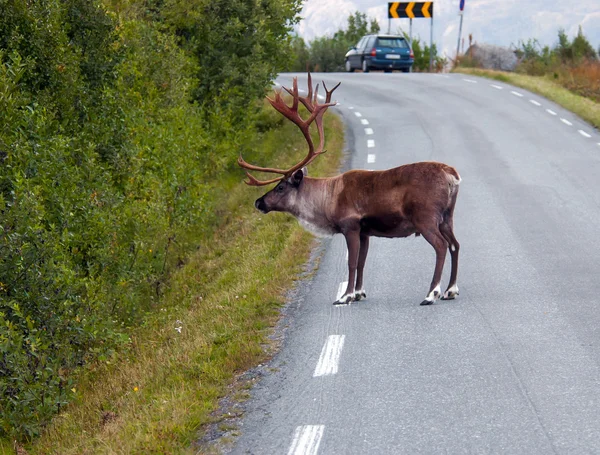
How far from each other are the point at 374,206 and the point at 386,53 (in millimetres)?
32193

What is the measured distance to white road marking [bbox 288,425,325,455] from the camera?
6.04 metres

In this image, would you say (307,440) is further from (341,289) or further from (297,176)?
(297,176)

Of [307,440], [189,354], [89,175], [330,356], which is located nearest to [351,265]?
[330,356]

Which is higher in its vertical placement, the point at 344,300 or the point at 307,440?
the point at 307,440

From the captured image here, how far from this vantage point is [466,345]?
816 centimetres

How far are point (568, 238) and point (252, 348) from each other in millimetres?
6024

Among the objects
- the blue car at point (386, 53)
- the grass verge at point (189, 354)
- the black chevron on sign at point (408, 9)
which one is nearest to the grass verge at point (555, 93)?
the blue car at point (386, 53)

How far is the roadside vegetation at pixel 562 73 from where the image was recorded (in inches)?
1073

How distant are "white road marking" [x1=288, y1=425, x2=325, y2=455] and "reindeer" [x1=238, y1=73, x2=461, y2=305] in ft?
11.7

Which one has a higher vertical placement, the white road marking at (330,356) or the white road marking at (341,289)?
the white road marking at (330,356)

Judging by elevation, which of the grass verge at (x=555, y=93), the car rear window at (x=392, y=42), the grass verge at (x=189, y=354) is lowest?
the grass verge at (x=189, y=354)

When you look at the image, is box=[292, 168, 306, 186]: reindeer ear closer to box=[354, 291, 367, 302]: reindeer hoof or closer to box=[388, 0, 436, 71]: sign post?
box=[354, 291, 367, 302]: reindeer hoof

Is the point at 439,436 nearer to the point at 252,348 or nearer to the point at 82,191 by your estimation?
the point at 252,348

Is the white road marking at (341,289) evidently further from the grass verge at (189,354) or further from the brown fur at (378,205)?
the grass verge at (189,354)
